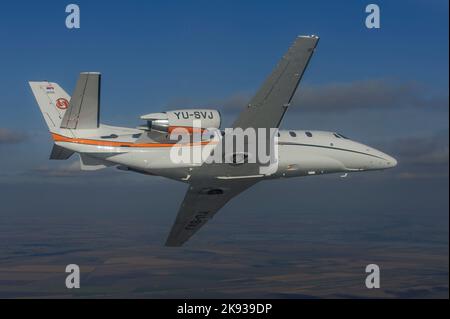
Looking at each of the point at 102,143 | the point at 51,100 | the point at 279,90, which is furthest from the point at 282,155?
the point at 51,100

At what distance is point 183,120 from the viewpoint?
30203 millimetres

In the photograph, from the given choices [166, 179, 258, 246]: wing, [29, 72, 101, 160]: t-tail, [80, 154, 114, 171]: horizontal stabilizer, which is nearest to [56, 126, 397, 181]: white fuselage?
[80, 154, 114, 171]: horizontal stabilizer

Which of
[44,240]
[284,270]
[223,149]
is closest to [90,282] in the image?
[44,240]

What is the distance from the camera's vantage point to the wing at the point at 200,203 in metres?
35.1

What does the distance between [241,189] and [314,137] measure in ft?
17.9

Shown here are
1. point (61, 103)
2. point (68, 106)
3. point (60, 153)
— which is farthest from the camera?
point (61, 103)

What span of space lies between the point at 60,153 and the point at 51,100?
10.2 ft

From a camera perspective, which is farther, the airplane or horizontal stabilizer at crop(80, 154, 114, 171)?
horizontal stabilizer at crop(80, 154, 114, 171)

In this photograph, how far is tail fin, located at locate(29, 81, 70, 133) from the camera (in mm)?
32062

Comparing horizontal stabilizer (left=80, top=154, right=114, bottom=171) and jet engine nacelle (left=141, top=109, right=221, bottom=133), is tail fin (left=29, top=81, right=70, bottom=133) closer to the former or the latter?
horizontal stabilizer (left=80, top=154, right=114, bottom=171)

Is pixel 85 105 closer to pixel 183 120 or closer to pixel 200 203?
pixel 183 120

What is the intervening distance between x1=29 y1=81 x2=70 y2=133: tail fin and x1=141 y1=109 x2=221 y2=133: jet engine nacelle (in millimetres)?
5165

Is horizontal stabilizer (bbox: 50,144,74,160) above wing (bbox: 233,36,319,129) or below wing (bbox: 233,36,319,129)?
below

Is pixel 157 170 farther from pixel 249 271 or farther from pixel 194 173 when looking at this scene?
pixel 249 271
